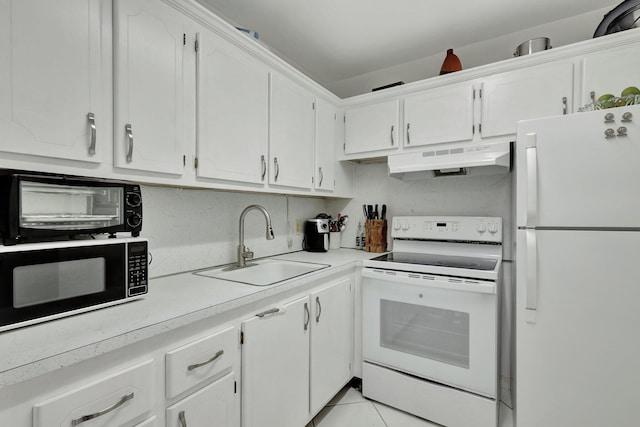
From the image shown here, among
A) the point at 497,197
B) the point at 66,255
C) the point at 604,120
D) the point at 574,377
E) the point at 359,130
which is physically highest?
the point at 359,130

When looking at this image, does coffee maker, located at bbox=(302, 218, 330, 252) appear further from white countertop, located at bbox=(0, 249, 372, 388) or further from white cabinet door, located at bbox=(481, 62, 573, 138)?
white cabinet door, located at bbox=(481, 62, 573, 138)

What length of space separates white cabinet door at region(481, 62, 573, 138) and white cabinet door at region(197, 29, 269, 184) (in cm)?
146

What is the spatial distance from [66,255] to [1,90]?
19.7 inches

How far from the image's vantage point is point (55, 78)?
937 millimetres

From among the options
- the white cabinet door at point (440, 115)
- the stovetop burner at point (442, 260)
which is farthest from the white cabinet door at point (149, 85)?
the white cabinet door at point (440, 115)

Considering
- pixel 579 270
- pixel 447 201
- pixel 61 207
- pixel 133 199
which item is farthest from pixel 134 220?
pixel 447 201

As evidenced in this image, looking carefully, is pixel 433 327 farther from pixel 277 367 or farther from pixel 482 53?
pixel 482 53

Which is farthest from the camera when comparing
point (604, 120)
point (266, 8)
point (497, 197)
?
point (497, 197)

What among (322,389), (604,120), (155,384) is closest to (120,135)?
(155,384)

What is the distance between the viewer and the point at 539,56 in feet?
5.90

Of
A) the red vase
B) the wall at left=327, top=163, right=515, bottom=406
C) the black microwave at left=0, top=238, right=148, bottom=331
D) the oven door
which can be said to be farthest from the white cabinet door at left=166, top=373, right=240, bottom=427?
the red vase

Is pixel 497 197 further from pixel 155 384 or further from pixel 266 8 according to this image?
pixel 155 384

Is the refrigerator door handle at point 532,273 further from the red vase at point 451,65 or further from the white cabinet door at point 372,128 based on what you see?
the red vase at point 451,65

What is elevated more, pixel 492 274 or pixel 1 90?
pixel 1 90
